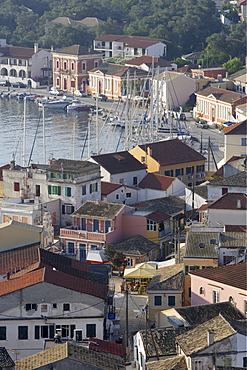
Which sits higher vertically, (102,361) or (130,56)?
(102,361)

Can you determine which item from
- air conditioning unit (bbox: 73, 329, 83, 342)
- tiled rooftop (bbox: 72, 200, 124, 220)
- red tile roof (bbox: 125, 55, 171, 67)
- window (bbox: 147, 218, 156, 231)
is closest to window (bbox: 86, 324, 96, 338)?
air conditioning unit (bbox: 73, 329, 83, 342)

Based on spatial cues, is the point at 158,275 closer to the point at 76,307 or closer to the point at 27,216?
the point at 76,307

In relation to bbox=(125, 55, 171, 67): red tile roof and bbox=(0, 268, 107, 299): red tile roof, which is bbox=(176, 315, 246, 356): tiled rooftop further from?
bbox=(125, 55, 171, 67): red tile roof

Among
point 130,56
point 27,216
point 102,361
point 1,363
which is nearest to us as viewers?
point 1,363

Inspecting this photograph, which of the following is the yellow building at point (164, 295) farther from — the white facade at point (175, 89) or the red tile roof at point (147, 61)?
the red tile roof at point (147, 61)

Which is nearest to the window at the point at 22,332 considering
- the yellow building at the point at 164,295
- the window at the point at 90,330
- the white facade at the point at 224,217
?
the window at the point at 90,330

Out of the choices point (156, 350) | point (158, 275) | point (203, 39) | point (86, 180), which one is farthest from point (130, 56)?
point (156, 350)

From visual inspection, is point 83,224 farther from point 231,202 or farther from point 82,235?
point 231,202
